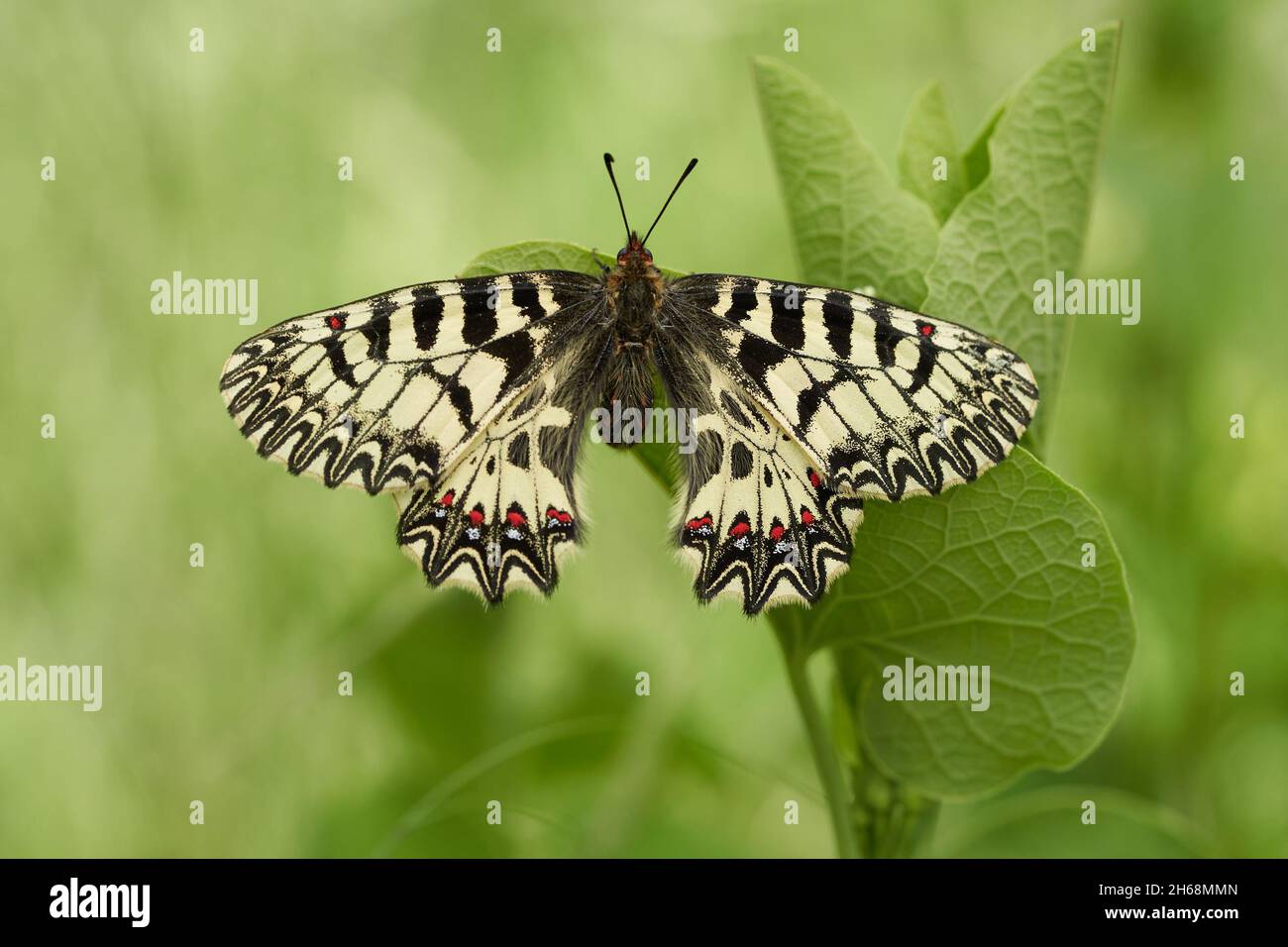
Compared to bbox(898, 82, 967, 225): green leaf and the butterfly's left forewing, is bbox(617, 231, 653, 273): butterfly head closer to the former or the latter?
the butterfly's left forewing

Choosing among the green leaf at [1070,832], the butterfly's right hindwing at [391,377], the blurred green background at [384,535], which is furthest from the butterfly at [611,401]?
the green leaf at [1070,832]

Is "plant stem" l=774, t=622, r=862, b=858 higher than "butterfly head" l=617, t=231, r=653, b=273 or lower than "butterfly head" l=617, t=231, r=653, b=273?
lower

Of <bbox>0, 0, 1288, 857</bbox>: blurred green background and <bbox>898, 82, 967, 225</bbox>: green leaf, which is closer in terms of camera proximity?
<bbox>898, 82, 967, 225</bbox>: green leaf

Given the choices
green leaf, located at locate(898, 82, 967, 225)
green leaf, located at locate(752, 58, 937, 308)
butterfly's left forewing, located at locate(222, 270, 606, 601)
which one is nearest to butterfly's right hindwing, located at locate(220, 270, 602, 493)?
butterfly's left forewing, located at locate(222, 270, 606, 601)

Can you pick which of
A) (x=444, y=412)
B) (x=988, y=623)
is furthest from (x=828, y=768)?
(x=444, y=412)

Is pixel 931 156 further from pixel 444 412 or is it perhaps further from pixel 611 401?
pixel 444 412

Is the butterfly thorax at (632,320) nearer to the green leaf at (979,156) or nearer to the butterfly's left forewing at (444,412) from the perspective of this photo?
the butterfly's left forewing at (444,412)

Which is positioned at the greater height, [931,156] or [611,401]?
[931,156]
